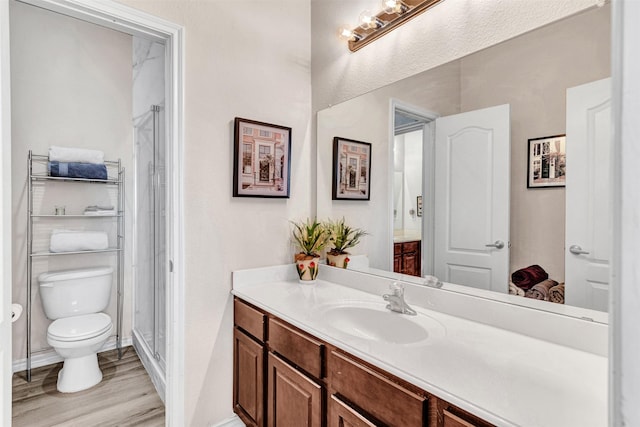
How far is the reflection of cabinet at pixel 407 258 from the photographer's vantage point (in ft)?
5.14

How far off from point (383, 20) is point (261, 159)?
0.96m

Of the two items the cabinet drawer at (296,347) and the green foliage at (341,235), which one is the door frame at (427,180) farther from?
the cabinet drawer at (296,347)

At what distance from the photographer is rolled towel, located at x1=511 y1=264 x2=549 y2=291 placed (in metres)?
1.15

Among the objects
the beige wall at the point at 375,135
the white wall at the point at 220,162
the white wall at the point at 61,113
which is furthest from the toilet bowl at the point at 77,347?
the beige wall at the point at 375,135

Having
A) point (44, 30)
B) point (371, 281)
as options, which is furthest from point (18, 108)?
point (371, 281)

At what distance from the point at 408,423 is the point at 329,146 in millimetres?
1541

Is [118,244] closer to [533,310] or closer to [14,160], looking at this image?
[14,160]

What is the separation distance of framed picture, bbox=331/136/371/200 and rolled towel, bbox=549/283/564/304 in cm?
98

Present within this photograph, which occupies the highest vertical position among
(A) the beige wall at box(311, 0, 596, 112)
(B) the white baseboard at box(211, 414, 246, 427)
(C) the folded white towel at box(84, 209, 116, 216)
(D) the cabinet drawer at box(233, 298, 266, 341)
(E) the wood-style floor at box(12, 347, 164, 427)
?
(A) the beige wall at box(311, 0, 596, 112)

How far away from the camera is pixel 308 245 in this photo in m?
2.00

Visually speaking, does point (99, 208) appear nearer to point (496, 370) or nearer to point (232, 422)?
point (232, 422)

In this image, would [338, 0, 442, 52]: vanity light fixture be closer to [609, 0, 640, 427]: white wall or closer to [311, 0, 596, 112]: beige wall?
[311, 0, 596, 112]: beige wall

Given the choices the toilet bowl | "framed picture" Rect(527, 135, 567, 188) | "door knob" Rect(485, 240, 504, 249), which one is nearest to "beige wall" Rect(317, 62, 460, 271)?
"framed picture" Rect(527, 135, 567, 188)

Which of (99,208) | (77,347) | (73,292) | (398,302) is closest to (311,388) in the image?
(398,302)
